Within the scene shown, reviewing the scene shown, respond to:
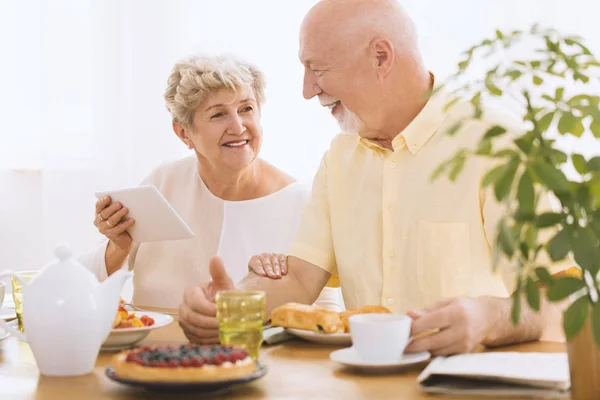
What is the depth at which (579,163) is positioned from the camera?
3.23ft

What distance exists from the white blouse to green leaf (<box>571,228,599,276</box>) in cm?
180

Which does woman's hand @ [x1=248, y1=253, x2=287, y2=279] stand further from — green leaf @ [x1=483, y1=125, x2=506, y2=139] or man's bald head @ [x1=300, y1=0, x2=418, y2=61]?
green leaf @ [x1=483, y1=125, x2=506, y2=139]

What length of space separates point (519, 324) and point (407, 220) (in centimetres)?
60

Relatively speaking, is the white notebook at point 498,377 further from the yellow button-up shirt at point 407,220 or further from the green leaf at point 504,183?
the yellow button-up shirt at point 407,220

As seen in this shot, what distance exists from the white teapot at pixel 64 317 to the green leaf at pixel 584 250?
74 centimetres

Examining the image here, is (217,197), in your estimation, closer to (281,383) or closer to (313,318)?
(313,318)

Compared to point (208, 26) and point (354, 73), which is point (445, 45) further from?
point (354, 73)

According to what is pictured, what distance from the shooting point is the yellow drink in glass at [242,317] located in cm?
136

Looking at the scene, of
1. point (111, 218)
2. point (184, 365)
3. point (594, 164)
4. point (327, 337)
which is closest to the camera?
point (594, 164)

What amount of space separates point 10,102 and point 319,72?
2.22 m

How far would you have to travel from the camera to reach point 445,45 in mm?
3238

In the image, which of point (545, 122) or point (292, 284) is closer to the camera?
point (545, 122)

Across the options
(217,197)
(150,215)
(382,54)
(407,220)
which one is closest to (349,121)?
(382,54)

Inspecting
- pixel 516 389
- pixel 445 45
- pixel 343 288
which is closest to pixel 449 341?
pixel 516 389
